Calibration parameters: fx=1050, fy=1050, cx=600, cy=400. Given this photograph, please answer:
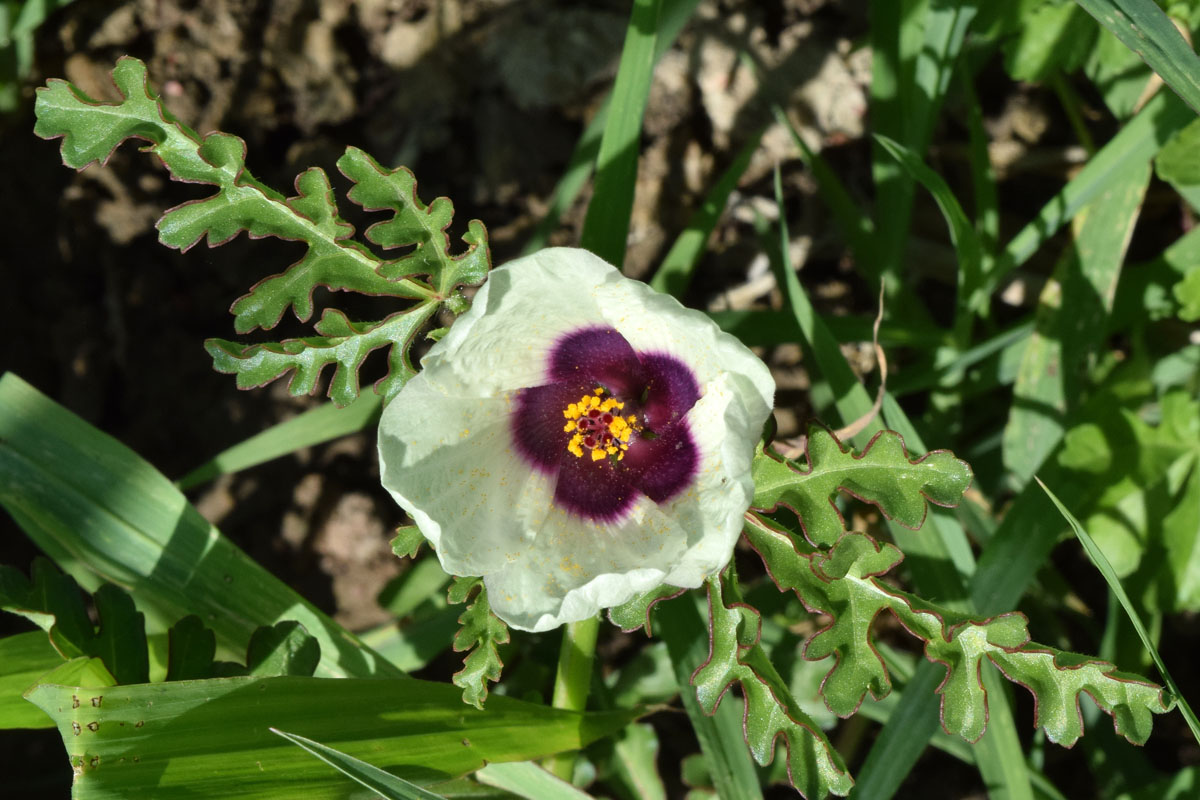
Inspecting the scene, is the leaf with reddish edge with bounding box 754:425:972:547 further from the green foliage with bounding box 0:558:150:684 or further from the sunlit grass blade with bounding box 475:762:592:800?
the green foliage with bounding box 0:558:150:684

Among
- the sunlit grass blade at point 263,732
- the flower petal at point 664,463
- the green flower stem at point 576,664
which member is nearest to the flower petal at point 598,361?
the flower petal at point 664,463

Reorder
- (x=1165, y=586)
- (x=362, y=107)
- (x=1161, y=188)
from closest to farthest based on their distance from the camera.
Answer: (x=1165, y=586)
(x=1161, y=188)
(x=362, y=107)

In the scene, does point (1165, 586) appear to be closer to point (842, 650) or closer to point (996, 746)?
point (996, 746)

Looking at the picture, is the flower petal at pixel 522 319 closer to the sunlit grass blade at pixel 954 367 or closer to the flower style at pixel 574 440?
the flower style at pixel 574 440

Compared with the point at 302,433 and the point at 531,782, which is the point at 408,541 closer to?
the point at 531,782

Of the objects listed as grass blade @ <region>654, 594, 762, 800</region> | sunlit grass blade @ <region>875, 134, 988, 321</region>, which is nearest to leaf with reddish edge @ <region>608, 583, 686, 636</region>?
grass blade @ <region>654, 594, 762, 800</region>

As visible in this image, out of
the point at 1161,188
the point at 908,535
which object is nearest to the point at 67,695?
the point at 908,535
